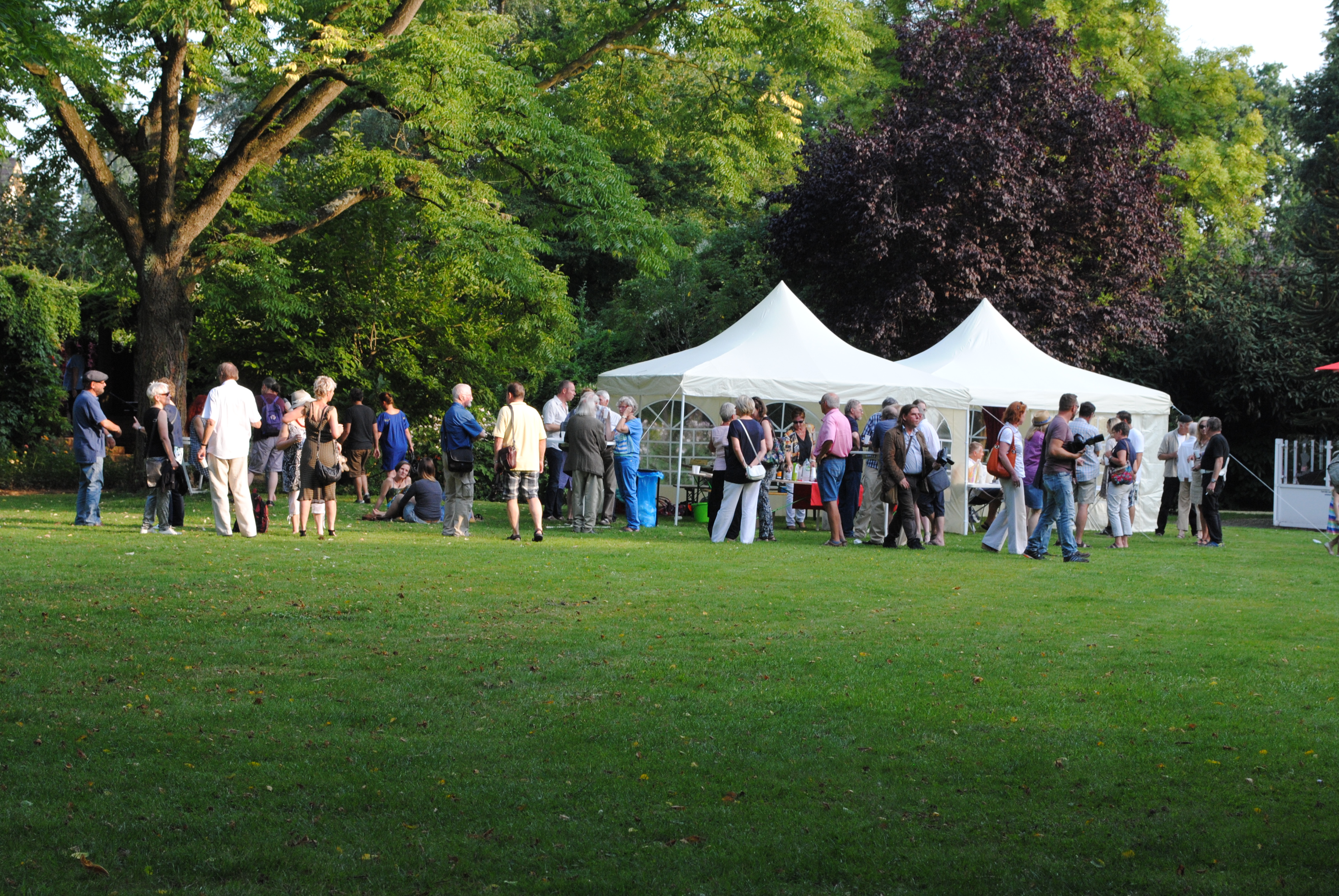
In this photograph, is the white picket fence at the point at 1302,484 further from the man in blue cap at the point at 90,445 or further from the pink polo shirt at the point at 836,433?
the man in blue cap at the point at 90,445

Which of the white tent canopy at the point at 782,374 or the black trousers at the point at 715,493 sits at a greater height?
the white tent canopy at the point at 782,374

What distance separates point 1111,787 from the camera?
187 inches

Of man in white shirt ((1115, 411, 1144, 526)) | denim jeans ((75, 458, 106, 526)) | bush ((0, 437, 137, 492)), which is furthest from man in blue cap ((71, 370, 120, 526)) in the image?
man in white shirt ((1115, 411, 1144, 526))

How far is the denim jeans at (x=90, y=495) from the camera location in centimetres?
1365

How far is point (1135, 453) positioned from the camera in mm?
16594

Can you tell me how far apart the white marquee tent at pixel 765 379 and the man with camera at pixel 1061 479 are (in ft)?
12.6

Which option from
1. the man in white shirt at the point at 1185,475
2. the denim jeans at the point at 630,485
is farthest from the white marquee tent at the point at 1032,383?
the denim jeans at the point at 630,485

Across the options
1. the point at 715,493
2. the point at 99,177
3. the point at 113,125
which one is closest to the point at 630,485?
the point at 715,493

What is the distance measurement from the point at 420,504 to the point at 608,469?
2.61 m

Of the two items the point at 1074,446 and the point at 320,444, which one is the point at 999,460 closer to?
the point at 1074,446

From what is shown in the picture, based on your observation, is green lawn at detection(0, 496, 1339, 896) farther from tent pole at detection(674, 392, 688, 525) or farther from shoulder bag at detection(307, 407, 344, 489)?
tent pole at detection(674, 392, 688, 525)

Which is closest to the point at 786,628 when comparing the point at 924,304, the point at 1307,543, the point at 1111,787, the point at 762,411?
the point at 1111,787

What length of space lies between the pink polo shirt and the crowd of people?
0.02 metres

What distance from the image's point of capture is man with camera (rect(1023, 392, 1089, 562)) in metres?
13.0
